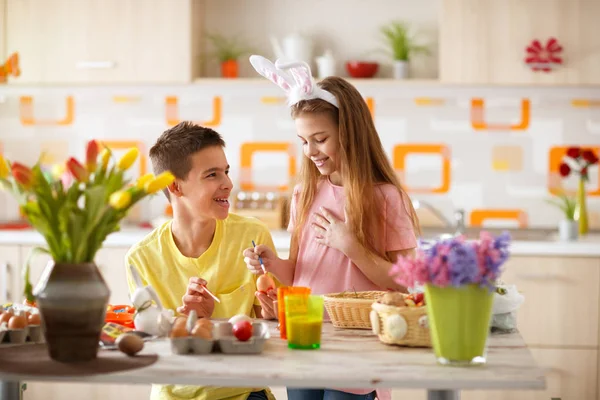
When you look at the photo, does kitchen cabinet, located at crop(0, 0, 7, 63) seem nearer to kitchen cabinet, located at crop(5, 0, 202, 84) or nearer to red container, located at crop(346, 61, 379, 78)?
kitchen cabinet, located at crop(5, 0, 202, 84)

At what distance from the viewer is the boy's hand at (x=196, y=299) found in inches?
82.0

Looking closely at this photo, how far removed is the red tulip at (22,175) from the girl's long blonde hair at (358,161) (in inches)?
35.2

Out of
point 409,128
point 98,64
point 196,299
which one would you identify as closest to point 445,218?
point 409,128

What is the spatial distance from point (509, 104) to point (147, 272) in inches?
105

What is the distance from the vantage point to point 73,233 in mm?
1658

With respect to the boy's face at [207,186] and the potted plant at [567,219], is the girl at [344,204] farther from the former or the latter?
the potted plant at [567,219]

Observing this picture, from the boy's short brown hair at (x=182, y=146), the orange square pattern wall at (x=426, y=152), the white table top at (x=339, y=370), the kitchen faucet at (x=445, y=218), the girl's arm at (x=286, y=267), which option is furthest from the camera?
the orange square pattern wall at (x=426, y=152)

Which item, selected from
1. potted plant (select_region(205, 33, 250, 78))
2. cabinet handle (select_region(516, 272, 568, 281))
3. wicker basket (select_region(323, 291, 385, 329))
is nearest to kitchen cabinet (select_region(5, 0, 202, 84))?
potted plant (select_region(205, 33, 250, 78))

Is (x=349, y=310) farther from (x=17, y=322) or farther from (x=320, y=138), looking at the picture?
(x=17, y=322)

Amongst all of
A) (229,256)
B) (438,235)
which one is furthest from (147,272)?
(438,235)

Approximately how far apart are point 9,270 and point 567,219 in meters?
2.60

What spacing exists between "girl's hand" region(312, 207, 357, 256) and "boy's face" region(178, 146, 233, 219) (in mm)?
250

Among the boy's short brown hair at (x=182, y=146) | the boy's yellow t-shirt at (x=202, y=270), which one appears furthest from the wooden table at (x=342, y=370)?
the boy's short brown hair at (x=182, y=146)

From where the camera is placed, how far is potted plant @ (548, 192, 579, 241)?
13.3 feet
